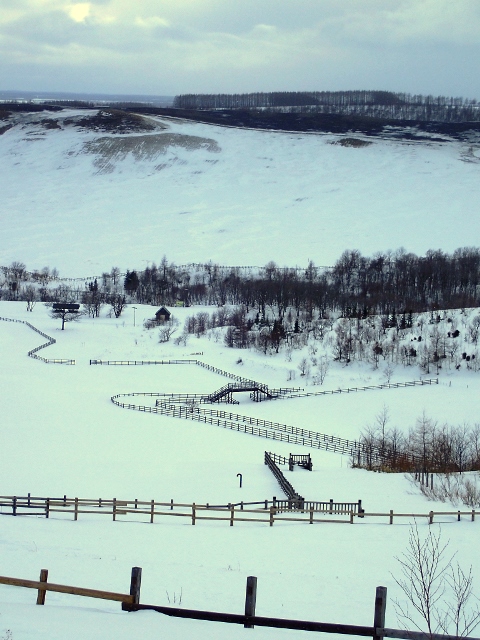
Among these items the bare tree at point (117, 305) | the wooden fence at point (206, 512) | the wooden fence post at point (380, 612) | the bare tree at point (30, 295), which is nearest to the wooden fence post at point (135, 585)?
the wooden fence post at point (380, 612)

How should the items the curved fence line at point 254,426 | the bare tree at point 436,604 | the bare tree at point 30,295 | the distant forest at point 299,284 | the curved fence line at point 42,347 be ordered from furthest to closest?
the bare tree at point 30,295 → the distant forest at point 299,284 → the curved fence line at point 42,347 → the curved fence line at point 254,426 → the bare tree at point 436,604

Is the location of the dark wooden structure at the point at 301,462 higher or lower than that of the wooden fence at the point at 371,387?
higher

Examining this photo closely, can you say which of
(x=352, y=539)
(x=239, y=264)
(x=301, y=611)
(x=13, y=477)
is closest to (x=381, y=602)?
(x=301, y=611)

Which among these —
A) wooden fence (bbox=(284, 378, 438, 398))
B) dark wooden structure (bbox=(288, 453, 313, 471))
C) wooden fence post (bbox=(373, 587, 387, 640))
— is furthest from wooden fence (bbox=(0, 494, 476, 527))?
wooden fence (bbox=(284, 378, 438, 398))

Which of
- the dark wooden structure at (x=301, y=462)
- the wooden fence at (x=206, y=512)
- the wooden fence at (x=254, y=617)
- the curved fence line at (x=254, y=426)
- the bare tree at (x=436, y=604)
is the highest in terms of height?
the wooden fence at (x=254, y=617)

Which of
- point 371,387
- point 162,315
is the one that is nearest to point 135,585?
point 371,387

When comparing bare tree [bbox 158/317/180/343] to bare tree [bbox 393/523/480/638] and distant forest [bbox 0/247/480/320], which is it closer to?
distant forest [bbox 0/247/480/320]

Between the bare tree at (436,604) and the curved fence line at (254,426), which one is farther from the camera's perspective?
the curved fence line at (254,426)

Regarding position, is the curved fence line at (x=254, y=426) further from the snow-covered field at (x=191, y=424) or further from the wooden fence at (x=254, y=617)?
the wooden fence at (x=254, y=617)
